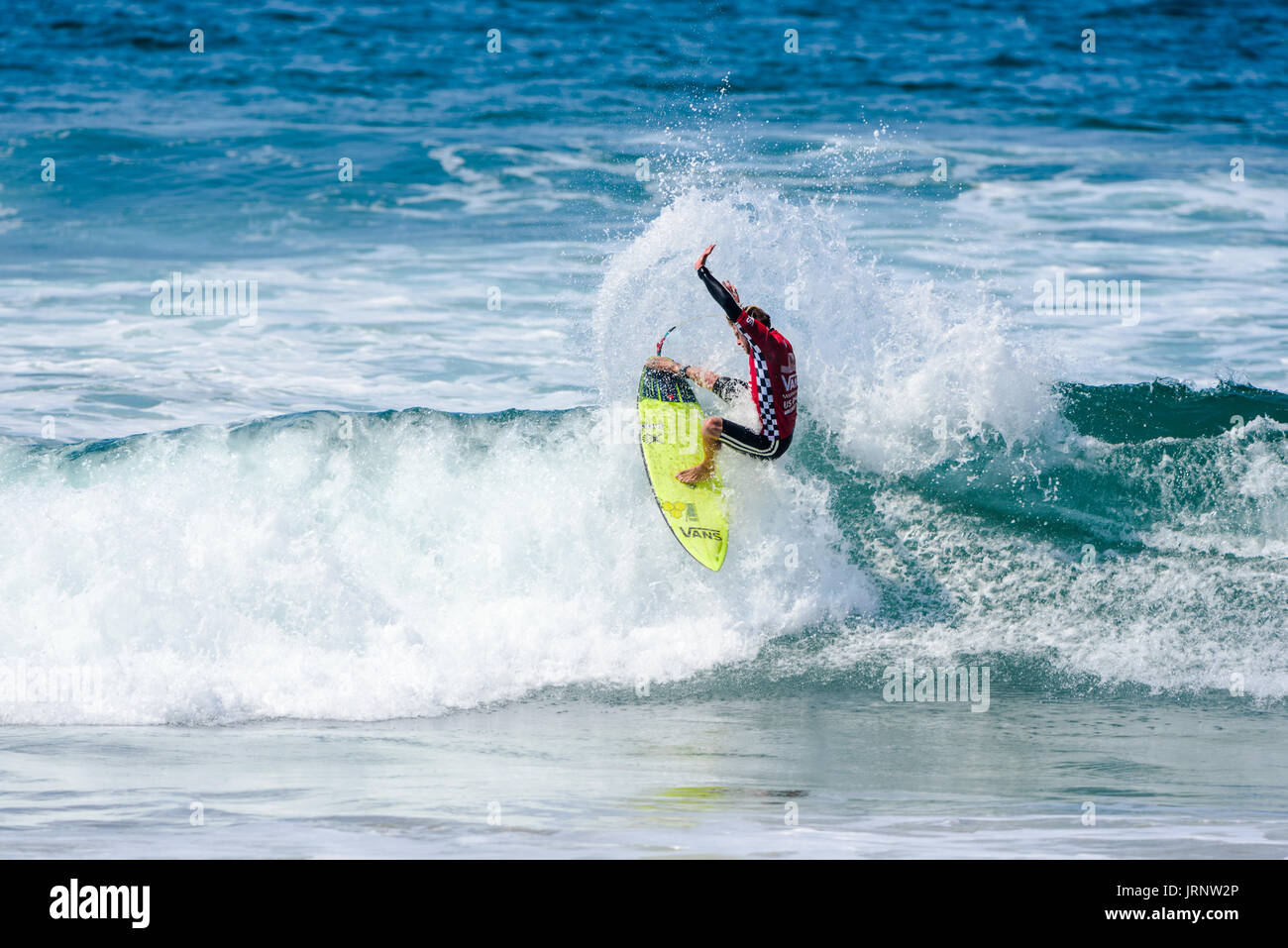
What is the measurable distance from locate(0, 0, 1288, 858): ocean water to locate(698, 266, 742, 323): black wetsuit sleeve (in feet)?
5.00

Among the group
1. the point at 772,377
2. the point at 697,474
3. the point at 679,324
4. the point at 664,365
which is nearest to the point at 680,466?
the point at 697,474

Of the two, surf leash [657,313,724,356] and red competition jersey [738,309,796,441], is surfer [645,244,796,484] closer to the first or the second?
red competition jersey [738,309,796,441]

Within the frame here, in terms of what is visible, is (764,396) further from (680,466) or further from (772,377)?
(680,466)

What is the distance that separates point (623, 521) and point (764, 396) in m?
1.65

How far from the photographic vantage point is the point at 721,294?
860 cm

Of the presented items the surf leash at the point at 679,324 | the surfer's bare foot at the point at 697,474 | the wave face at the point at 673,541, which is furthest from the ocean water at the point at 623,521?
the surfer's bare foot at the point at 697,474

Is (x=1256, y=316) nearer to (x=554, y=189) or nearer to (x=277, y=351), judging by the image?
(x=554, y=189)

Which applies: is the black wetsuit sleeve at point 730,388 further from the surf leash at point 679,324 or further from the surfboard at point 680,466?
the surf leash at point 679,324

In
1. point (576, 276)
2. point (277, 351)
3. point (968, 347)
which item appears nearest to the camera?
point (968, 347)

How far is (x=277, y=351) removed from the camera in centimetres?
1431

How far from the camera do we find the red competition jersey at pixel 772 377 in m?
8.89

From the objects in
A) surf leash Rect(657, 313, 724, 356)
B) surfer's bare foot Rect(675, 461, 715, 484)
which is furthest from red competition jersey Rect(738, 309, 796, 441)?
surf leash Rect(657, 313, 724, 356)

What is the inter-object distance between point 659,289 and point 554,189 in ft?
30.8
